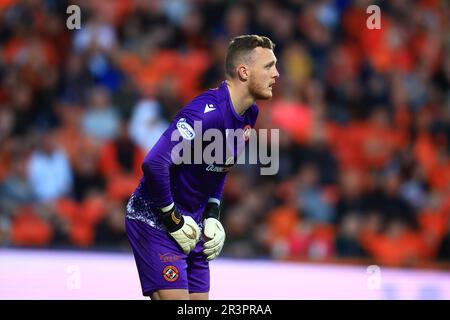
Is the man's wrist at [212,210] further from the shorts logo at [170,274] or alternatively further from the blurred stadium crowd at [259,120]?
the blurred stadium crowd at [259,120]

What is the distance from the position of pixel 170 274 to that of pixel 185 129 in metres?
0.87

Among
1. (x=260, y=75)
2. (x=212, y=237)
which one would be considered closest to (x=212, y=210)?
(x=212, y=237)

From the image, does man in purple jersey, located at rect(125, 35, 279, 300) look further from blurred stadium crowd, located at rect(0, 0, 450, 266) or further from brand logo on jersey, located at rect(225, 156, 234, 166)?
blurred stadium crowd, located at rect(0, 0, 450, 266)

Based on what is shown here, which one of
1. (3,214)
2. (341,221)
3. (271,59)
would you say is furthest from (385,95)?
(271,59)

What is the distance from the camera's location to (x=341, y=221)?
11836 mm

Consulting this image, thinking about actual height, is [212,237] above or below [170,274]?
above

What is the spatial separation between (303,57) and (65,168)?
12.6 feet

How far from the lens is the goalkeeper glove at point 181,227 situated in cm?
585

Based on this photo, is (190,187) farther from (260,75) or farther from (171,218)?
(260,75)

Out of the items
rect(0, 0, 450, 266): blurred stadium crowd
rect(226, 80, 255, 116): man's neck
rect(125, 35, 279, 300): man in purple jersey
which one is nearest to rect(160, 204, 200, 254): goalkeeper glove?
rect(125, 35, 279, 300): man in purple jersey

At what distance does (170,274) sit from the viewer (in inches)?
233

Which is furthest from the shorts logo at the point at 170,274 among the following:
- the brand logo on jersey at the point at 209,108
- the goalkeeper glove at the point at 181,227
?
the brand logo on jersey at the point at 209,108

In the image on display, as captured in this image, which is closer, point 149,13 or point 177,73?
point 177,73

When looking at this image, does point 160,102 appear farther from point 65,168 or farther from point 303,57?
point 303,57
